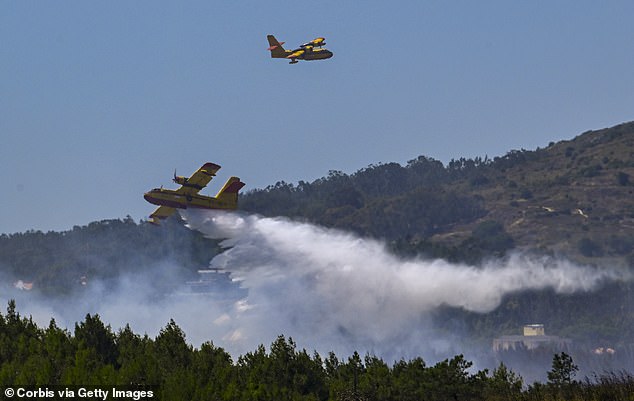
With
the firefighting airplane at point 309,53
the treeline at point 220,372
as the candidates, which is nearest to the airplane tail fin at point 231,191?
the firefighting airplane at point 309,53

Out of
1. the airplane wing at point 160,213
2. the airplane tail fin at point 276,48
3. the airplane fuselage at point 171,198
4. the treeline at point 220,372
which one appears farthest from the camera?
the airplane tail fin at point 276,48

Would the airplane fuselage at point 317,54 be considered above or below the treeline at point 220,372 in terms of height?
above

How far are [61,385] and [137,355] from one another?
39.4ft

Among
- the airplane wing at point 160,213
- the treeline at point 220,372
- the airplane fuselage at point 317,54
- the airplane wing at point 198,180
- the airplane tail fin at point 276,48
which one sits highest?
the airplane tail fin at point 276,48

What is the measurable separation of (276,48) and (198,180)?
689 inches

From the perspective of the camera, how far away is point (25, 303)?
177 m

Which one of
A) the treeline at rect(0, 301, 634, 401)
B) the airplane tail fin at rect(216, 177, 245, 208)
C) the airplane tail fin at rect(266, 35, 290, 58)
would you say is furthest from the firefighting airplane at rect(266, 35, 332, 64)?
the treeline at rect(0, 301, 634, 401)

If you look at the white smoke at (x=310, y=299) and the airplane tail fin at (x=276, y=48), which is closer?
the airplane tail fin at (x=276, y=48)

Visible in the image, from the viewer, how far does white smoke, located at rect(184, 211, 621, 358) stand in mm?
132500

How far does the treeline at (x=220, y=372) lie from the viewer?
192 feet

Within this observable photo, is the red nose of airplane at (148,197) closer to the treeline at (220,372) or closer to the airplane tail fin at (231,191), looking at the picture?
→ the airplane tail fin at (231,191)

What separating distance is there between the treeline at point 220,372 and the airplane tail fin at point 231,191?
1035 inches

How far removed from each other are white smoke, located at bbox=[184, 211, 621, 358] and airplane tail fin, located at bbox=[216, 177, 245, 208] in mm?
15412

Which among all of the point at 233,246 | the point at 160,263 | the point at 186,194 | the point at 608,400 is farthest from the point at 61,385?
the point at 160,263
